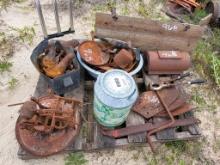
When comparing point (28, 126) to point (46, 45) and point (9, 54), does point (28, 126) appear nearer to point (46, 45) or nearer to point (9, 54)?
point (46, 45)

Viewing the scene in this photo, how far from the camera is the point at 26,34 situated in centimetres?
418

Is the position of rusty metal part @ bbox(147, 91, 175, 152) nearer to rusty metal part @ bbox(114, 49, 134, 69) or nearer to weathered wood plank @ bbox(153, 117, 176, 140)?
weathered wood plank @ bbox(153, 117, 176, 140)

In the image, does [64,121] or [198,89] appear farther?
[198,89]

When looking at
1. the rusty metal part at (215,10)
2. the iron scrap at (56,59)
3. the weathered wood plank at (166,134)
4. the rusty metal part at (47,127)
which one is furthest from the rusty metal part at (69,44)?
the rusty metal part at (215,10)

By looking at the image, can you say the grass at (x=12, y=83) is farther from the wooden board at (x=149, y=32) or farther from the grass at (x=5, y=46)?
the wooden board at (x=149, y=32)

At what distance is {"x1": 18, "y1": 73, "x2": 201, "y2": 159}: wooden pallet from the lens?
2.85m

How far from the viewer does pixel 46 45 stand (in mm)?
3125

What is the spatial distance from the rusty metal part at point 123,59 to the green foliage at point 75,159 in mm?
1106

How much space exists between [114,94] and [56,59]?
2.84 ft

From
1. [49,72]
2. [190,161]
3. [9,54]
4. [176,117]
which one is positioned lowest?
[190,161]

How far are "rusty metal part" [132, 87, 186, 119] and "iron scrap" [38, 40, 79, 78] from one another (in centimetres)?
88

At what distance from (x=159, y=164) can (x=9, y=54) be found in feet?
8.32

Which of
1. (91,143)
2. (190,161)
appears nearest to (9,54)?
(91,143)

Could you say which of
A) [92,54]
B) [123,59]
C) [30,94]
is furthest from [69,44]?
[30,94]
